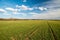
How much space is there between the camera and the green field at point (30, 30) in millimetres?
2150

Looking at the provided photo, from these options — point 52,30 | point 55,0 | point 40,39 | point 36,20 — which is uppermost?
point 55,0

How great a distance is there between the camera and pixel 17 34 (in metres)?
2.16

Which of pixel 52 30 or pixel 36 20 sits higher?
pixel 36 20

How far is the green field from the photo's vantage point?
2.15 metres

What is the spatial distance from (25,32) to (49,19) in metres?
0.50

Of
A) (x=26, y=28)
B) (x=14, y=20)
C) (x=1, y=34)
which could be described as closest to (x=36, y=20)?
(x=26, y=28)

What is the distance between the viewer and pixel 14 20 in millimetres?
2211

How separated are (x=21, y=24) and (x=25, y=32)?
0.16 metres

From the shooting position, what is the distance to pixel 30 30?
2.21 metres

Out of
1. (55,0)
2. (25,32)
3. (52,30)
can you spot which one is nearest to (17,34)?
(25,32)

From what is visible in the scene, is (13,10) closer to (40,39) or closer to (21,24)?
(21,24)

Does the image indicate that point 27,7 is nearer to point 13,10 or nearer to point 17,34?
point 13,10

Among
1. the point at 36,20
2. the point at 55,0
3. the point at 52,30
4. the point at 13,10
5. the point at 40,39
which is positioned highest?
the point at 55,0

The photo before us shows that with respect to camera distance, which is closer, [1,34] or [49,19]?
[1,34]
